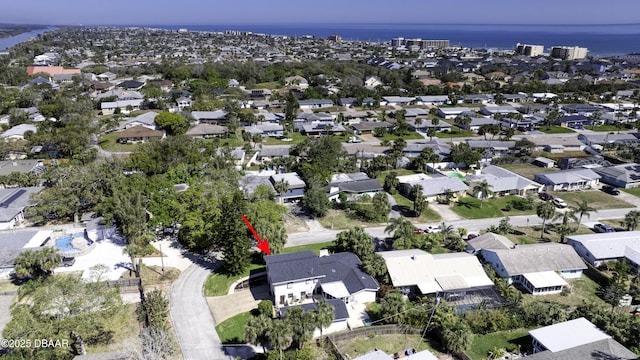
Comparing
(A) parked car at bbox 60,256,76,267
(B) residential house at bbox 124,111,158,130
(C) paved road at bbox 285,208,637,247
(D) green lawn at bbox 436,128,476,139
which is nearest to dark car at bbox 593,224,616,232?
(C) paved road at bbox 285,208,637,247

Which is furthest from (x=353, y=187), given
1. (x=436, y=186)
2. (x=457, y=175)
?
(x=457, y=175)

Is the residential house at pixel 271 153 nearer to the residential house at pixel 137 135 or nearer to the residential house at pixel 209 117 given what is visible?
the residential house at pixel 137 135

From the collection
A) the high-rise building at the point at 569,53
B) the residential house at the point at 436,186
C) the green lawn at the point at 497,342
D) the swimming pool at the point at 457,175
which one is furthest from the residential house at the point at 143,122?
the high-rise building at the point at 569,53

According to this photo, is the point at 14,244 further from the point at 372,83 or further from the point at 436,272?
the point at 372,83

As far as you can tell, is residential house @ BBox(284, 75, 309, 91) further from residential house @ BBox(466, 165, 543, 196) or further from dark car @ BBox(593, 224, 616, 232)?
dark car @ BBox(593, 224, 616, 232)

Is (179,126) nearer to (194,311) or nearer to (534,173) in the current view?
(194,311)

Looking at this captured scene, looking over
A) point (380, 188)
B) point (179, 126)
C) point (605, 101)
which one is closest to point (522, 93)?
point (605, 101)
